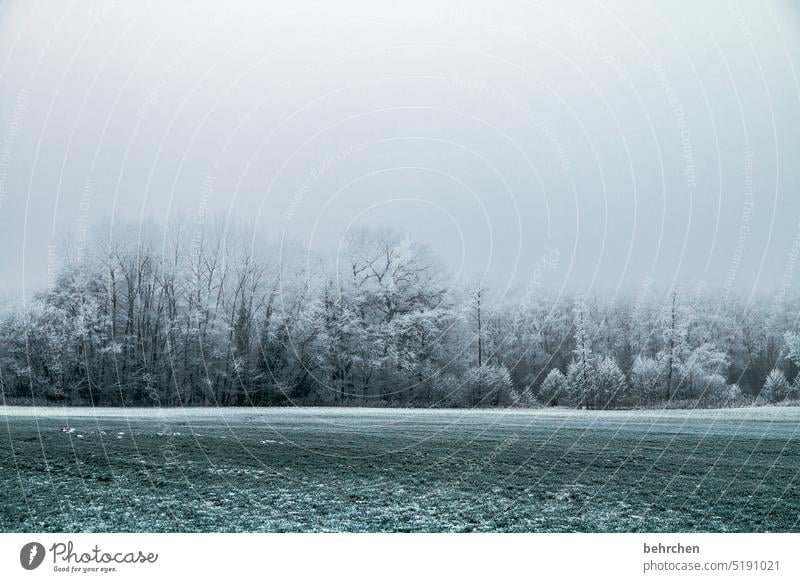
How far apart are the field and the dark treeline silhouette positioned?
835 millimetres

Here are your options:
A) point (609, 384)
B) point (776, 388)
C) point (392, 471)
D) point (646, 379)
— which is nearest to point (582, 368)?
Result: point (609, 384)

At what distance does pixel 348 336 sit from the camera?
18.8 m

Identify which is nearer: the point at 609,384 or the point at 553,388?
the point at 553,388

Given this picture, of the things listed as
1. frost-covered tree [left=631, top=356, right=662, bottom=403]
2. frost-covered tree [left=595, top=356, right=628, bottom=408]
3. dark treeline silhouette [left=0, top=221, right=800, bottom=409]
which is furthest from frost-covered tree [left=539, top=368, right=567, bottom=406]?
frost-covered tree [left=631, top=356, right=662, bottom=403]

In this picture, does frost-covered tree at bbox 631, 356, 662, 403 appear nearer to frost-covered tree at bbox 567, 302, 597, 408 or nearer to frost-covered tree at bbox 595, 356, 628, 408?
frost-covered tree at bbox 595, 356, 628, 408

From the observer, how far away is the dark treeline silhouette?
53.0ft

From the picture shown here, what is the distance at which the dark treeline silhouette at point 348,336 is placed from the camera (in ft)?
53.0

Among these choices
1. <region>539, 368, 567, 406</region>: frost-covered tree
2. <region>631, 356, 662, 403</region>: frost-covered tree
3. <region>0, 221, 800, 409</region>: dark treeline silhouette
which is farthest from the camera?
<region>539, 368, 567, 406</region>: frost-covered tree

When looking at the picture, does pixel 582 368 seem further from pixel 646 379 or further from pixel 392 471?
pixel 392 471

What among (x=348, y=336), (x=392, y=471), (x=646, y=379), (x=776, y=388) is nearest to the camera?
(x=392, y=471)

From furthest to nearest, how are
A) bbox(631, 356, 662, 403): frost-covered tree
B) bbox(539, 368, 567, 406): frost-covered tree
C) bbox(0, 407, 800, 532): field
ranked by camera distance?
bbox(539, 368, 567, 406): frost-covered tree < bbox(631, 356, 662, 403): frost-covered tree < bbox(0, 407, 800, 532): field

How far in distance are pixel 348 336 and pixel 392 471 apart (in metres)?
7.03

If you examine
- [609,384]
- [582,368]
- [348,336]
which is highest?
[348,336]

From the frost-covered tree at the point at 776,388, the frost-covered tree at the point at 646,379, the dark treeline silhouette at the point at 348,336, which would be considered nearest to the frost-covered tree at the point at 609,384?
the dark treeline silhouette at the point at 348,336
